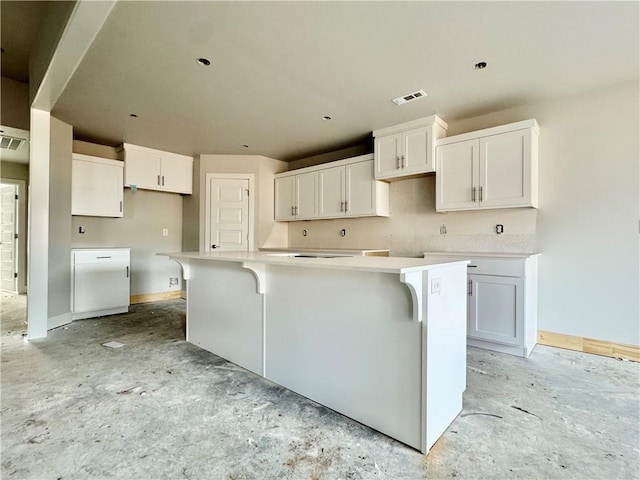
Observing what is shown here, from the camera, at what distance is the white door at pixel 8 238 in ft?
18.5

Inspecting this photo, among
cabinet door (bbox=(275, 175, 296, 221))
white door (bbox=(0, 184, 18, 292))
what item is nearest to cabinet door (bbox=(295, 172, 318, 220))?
cabinet door (bbox=(275, 175, 296, 221))

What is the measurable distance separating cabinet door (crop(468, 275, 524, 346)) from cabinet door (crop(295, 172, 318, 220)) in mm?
2484

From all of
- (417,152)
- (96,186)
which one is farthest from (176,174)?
(417,152)

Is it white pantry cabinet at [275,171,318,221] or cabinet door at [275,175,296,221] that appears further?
cabinet door at [275,175,296,221]

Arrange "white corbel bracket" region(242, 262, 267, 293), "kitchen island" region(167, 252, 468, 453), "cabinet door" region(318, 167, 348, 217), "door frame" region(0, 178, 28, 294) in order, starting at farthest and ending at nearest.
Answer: "door frame" region(0, 178, 28, 294), "cabinet door" region(318, 167, 348, 217), "white corbel bracket" region(242, 262, 267, 293), "kitchen island" region(167, 252, 468, 453)

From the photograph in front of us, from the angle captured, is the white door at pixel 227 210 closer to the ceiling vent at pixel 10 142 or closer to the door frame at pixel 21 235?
the ceiling vent at pixel 10 142

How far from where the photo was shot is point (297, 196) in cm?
498

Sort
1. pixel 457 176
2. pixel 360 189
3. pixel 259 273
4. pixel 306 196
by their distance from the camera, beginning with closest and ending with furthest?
1. pixel 259 273
2. pixel 457 176
3. pixel 360 189
4. pixel 306 196

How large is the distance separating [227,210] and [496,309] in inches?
159

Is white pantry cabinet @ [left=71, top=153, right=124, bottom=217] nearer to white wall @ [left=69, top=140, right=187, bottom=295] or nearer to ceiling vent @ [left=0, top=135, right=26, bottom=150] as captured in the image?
white wall @ [left=69, top=140, right=187, bottom=295]

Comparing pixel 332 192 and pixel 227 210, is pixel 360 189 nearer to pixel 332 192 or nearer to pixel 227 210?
pixel 332 192

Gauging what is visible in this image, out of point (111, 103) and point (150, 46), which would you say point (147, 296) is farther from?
point (150, 46)

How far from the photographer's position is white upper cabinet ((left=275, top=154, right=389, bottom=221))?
412 centimetres

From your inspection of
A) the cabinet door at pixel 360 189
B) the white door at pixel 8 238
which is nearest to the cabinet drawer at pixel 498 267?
the cabinet door at pixel 360 189
